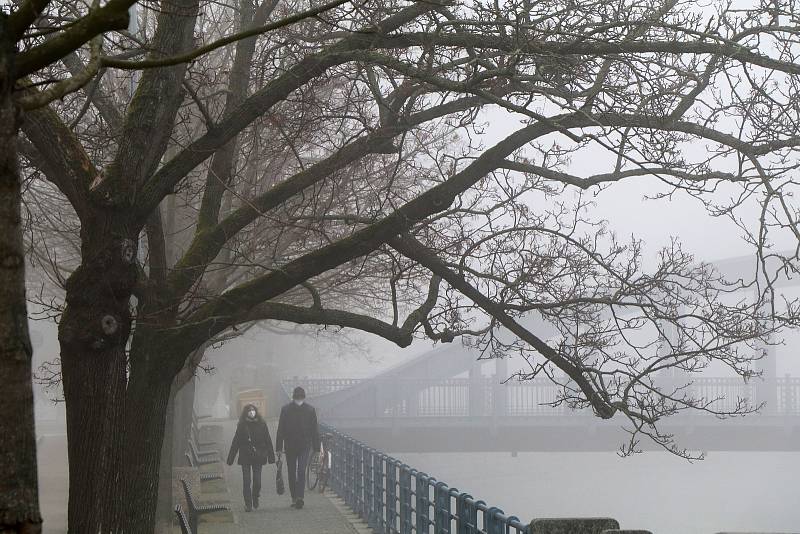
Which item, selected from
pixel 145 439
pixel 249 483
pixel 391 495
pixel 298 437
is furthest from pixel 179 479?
pixel 145 439

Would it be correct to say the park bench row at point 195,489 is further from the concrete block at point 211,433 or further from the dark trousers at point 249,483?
the dark trousers at point 249,483

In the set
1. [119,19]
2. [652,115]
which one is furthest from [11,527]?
[652,115]

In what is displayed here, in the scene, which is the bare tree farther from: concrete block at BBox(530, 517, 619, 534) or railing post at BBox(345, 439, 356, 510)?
railing post at BBox(345, 439, 356, 510)

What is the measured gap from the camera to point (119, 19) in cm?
450

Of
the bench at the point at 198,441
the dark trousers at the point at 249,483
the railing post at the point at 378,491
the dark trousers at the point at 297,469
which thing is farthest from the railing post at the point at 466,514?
the bench at the point at 198,441

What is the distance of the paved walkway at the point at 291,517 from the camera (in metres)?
15.3

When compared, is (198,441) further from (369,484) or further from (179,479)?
(369,484)

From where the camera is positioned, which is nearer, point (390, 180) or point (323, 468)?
point (390, 180)

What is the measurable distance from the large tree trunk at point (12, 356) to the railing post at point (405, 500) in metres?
9.33

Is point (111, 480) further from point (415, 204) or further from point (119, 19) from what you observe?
point (119, 19)

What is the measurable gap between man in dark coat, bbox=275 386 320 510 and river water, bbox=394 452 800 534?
2981 centimetres

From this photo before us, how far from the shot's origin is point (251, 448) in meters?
17.6

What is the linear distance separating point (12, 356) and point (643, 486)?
5870 centimetres

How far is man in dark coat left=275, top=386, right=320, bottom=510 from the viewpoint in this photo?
1709cm
